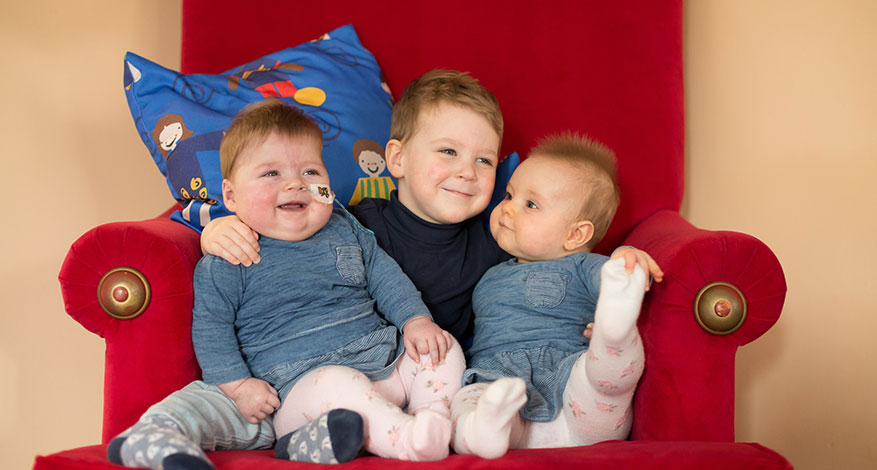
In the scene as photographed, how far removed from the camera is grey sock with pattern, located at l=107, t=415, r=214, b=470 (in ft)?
2.99

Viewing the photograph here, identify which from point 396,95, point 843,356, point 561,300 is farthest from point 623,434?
point 396,95

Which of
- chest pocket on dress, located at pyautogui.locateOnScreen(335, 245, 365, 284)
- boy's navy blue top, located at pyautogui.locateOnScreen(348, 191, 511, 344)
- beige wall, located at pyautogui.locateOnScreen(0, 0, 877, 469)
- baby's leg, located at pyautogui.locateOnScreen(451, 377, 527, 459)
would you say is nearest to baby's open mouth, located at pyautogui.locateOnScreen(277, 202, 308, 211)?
chest pocket on dress, located at pyautogui.locateOnScreen(335, 245, 365, 284)

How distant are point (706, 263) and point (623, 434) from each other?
1.10 feet

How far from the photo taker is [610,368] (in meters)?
1.12

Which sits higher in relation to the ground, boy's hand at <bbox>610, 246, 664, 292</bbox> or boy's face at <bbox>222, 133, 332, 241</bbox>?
boy's face at <bbox>222, 133, 332, 241</bbox>

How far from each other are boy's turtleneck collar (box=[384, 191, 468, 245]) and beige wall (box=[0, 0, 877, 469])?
0.89 meters

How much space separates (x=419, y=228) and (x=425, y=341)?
0.32m

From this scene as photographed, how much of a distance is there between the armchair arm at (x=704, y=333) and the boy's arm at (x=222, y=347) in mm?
675

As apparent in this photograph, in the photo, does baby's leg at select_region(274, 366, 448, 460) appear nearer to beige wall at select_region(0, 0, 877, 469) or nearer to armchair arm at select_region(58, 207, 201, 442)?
armchair arm at select_region(58, 207, 201, 442)

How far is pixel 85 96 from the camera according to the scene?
6.66ft

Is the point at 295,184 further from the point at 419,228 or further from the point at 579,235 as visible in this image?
the point at 579,235

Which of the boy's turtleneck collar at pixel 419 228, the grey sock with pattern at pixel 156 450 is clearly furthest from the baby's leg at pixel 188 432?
the boy's turtleneck collar at pixel 419 228

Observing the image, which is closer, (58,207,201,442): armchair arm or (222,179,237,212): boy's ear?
(58,207,201,442): armchair arm

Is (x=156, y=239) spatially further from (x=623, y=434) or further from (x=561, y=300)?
(x=623, y=434)
